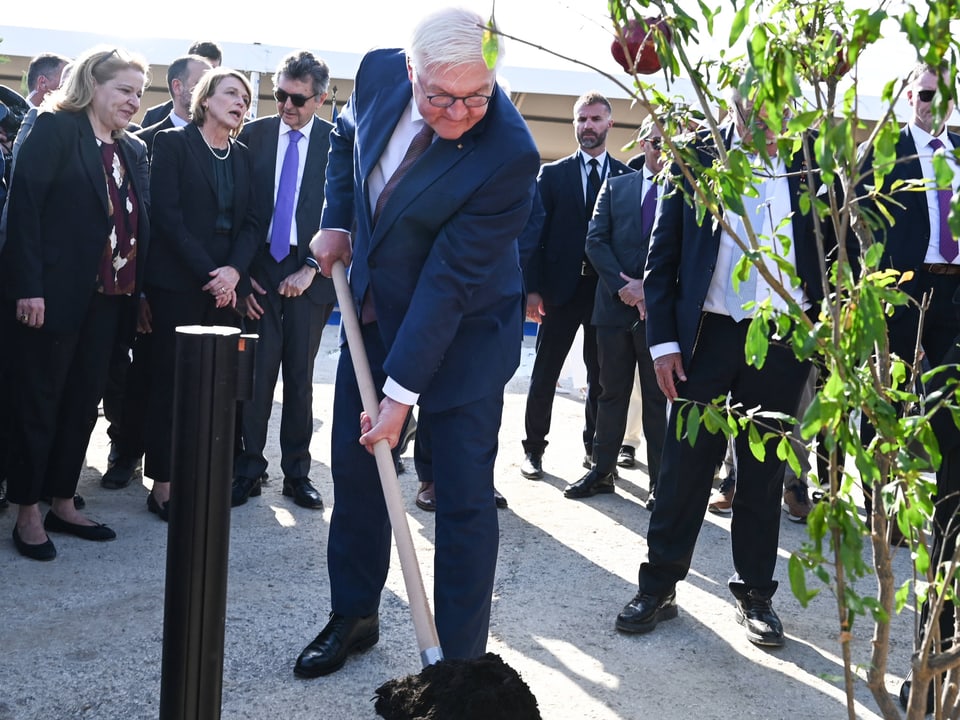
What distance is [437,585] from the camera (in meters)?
3.60

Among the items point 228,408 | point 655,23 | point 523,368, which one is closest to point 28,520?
point 228,408

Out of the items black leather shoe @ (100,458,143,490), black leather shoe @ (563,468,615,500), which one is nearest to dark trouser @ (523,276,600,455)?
black leather shoe @ (563,468,615,500)

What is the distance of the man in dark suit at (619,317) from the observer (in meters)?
6.36

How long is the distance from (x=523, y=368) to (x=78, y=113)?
729 cm

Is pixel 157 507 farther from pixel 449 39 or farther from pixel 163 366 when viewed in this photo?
pixel 449 39

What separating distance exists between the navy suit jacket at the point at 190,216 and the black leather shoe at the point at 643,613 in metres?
2.63

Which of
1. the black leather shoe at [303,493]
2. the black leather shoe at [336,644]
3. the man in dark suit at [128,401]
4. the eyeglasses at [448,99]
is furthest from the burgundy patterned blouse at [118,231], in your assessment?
the eyeglasses at [448,99]

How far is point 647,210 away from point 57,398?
3.40 meters

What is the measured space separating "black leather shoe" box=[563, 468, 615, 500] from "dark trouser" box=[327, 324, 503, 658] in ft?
8.98

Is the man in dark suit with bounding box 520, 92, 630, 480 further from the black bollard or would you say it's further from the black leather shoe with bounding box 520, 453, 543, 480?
the black bollard

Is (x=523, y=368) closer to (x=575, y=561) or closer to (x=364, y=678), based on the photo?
(x=575, y=561)

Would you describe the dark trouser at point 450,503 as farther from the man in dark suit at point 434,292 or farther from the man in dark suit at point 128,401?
the man in dark suit at point 128,401

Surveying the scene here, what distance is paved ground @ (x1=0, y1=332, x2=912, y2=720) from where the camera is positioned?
11.6 ft

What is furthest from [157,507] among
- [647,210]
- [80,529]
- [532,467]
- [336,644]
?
[647,210]
